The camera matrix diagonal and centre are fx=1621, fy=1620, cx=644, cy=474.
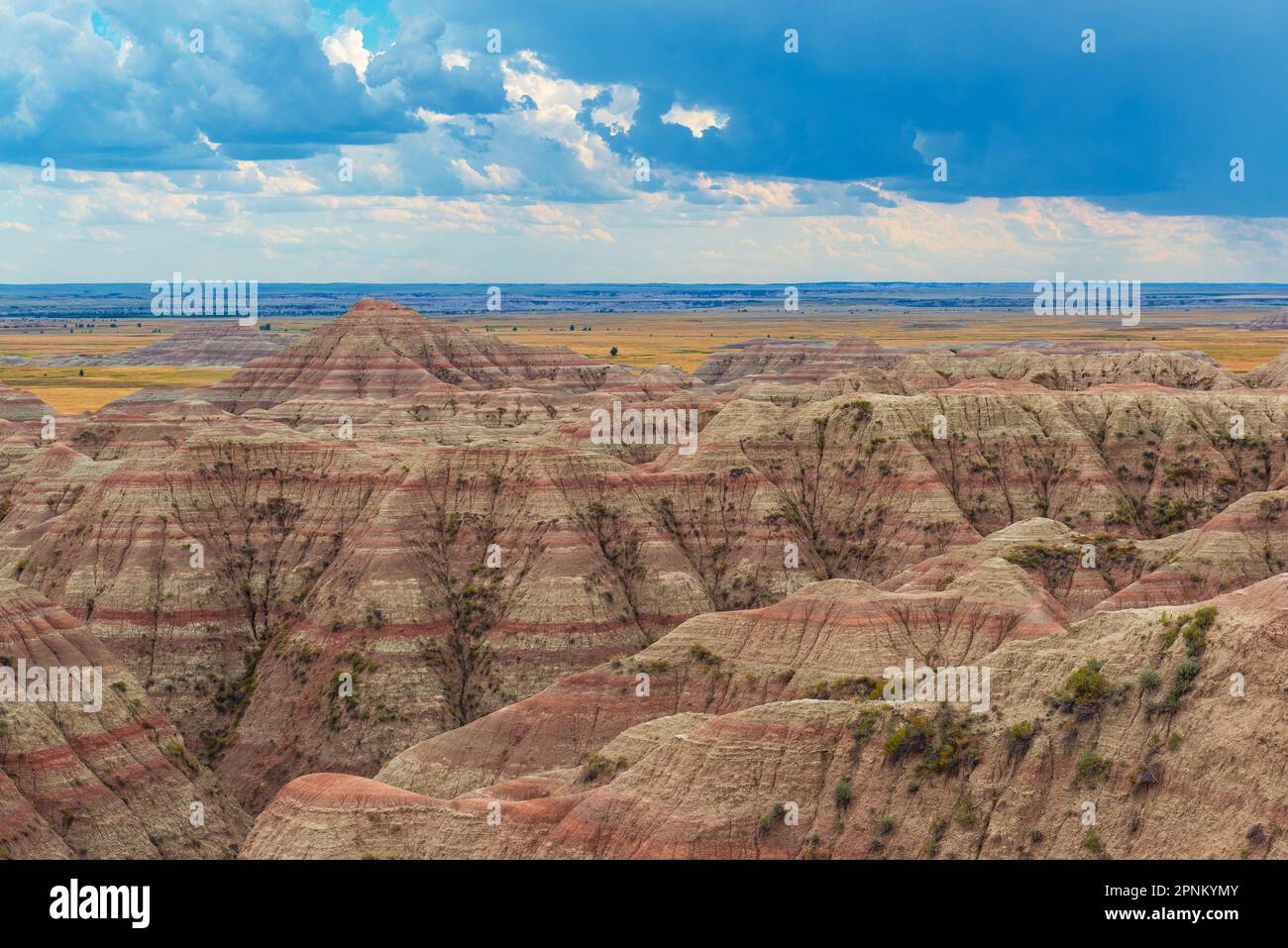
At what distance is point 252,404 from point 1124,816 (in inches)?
6277

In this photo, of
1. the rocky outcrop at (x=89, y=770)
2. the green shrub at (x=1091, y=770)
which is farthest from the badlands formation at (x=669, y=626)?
the green shrub at (x=1091, y=770)

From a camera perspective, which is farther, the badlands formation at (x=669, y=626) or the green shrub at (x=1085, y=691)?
the green shrub at (x=1085, y=691)

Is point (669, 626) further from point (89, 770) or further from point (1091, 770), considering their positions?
point (1091, 770)

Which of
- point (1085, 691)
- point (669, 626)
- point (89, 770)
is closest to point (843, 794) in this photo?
point (1085, 691)

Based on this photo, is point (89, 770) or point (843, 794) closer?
point (843, 794)

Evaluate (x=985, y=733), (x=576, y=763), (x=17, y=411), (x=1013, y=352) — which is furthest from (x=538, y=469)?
(x=17, y=411)

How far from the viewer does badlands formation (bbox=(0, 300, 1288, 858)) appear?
52781 millimetres

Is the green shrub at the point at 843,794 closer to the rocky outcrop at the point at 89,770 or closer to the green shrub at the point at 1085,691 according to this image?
the green shrub at the point at 1085,691

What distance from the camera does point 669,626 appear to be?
102m

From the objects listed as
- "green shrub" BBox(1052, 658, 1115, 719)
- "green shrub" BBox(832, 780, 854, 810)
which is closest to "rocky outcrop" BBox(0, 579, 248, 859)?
"green shrub" BBox(832, 780, 854, 810)

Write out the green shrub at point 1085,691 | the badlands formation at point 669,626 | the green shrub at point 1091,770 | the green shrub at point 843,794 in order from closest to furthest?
the green shrub at point 1091,770 < the badlands formation at point 669,626 < the green shrub at point 1085,691 < the green shrub at point 843,794

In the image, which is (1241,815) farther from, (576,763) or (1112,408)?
(1112,408)

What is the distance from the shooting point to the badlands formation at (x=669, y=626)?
173 ft

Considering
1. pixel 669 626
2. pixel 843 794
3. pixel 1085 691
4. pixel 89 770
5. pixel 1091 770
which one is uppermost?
pixel 1085 691
